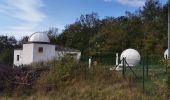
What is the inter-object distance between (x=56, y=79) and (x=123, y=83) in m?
4.34

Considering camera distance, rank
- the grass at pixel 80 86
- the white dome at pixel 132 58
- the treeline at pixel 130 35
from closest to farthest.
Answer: the grass at pixel 80 86
the white dome at pixel 132 58
the treeline at pixel 130 35

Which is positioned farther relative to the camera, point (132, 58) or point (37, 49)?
point (37, 49)

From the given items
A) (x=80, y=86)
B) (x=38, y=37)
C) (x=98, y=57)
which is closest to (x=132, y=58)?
(x=98, y=57)

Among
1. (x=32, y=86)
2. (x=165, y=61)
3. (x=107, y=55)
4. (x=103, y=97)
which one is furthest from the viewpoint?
(x=107, y=55)

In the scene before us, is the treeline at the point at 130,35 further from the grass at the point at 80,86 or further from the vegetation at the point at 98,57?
the grass at the point at 80,86

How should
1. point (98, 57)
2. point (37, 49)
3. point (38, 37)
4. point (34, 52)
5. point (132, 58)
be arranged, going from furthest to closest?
point (38, 37) → point (37, 49) → point (34, 52) → point (98, 57) → point (132, 58)

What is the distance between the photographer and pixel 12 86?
74.3ft

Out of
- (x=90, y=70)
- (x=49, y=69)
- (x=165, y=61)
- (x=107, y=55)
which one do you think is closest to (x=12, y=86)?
(x=49, y=69)

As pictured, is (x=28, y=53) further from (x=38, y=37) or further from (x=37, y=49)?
(x=38, y=37)

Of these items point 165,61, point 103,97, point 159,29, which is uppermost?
point 159,29

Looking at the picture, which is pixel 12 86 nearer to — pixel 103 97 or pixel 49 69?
pixel 49 69

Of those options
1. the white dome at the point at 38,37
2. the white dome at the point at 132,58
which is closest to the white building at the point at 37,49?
the white dome at the point at 38,37

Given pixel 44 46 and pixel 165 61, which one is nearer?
pixel 165 61

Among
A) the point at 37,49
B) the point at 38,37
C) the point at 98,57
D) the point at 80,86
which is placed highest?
the point at 38,37
